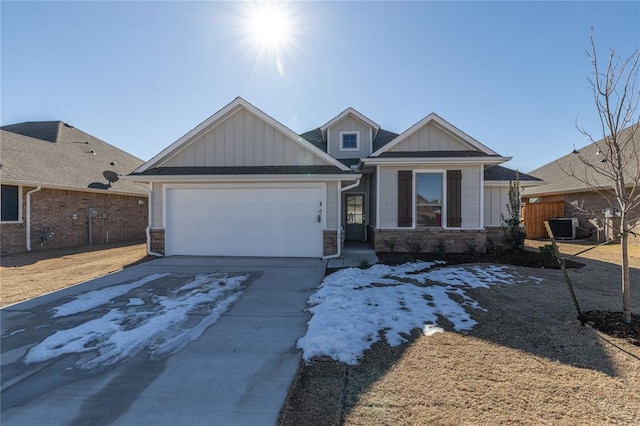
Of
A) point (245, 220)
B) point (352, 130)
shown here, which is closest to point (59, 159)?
point (245, 220)

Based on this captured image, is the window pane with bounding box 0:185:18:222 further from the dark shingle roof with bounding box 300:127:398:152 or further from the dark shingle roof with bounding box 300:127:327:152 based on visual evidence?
the dark shingle roof with bounding box 300:127:398:152

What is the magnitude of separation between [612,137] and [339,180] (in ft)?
19.6

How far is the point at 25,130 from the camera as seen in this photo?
57.6 feet

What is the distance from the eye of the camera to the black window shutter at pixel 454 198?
966 centimetres

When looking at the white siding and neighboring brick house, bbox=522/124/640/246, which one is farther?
neighboring brick house, bbox=522/124/640/246

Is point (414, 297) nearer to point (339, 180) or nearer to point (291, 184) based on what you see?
point (339, 180)

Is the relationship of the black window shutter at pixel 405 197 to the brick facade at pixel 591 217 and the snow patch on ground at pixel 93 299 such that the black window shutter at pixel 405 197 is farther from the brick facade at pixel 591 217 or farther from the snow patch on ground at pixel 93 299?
the brick facade at pixel 591 217

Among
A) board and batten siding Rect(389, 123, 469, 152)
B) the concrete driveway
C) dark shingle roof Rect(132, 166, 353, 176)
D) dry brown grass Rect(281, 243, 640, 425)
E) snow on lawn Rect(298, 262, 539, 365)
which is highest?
board and batten siding Rect(389, 123, 469, 152)

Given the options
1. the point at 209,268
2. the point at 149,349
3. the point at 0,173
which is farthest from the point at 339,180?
the point at 0,173

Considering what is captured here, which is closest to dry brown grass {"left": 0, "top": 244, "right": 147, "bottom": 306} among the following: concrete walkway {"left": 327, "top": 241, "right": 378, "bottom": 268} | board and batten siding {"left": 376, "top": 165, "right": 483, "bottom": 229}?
concrete walkway {"left": 327, "top": 241, "right": 378, "bottom": 268}

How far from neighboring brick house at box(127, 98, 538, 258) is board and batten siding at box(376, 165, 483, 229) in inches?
1.3

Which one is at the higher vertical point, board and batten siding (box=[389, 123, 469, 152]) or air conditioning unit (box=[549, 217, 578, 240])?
board and batten siding (box=[389, 123, 469, 152])

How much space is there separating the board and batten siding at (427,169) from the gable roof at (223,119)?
1.89m

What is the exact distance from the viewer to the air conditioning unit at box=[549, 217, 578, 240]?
15375mm
